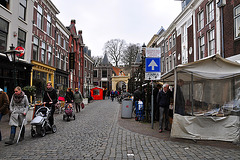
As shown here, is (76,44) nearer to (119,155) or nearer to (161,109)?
(161,109)

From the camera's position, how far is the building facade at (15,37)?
13.6m

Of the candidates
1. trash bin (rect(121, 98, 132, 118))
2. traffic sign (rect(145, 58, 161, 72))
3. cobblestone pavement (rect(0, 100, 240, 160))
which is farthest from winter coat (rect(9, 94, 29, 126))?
trash bin (rect(121, 98, 132, 118))

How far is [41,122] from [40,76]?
47.0 feet

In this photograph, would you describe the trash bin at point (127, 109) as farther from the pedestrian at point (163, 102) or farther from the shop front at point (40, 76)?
the shop front at point (40, 76)

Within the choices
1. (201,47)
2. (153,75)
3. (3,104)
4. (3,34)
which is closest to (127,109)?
(153,75)

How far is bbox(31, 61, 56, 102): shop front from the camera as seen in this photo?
1516 cm

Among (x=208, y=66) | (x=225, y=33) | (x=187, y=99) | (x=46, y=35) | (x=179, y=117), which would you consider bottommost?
(x=179, y=117)

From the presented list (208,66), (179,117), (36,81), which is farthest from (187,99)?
(36,81)

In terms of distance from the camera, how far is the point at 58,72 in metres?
25.2

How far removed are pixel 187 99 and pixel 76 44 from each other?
32.1 meters

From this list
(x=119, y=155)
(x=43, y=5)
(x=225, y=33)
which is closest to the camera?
(x=119, y=155)

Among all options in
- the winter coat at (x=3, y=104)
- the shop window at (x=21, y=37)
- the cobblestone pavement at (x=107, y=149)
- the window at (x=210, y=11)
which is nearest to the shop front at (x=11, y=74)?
the shop window at (x=21, y=37)

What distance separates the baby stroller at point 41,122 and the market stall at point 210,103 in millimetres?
4151

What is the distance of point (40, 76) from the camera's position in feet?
64.2
